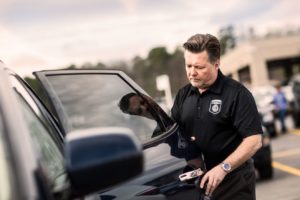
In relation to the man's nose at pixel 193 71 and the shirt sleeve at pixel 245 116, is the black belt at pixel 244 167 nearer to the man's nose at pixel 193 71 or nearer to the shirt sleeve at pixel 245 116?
the shirt sleeve at pixel 245 116

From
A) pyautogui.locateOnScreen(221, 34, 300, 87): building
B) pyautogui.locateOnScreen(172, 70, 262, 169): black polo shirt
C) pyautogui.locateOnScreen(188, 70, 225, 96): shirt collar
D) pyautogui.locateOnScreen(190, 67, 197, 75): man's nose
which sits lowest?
pyautogui.locateOnScreen(172, 70, 262, 169): black polo shirt

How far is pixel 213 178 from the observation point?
129 inches

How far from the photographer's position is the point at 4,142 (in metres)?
1.76

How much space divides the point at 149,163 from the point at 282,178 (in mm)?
7814

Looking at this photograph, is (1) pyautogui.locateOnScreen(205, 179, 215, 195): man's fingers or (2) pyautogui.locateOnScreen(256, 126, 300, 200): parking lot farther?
(2) pyautogui.locateOnScreen(256, 126, 300, 200): parking lot

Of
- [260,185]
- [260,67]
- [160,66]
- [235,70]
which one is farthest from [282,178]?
[160,66]

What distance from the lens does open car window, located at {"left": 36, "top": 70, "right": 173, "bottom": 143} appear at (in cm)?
321

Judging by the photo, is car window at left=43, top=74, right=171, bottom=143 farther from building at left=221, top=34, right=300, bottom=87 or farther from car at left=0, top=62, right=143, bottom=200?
building at left=221, top=34, right=300, bottom=87

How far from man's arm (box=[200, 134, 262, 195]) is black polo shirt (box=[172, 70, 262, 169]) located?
0.04 meters

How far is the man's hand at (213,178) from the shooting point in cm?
323

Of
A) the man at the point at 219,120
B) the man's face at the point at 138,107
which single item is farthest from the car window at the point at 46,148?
the man at the point at 219,120

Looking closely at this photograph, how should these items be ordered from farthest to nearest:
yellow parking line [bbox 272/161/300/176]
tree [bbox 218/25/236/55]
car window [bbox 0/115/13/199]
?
tree [bbox 218/25/236/55] → yellow parking line [bbox 272/161/300/176] → car window [bbox 0/115/13/199]

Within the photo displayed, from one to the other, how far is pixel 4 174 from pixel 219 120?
1.97 m

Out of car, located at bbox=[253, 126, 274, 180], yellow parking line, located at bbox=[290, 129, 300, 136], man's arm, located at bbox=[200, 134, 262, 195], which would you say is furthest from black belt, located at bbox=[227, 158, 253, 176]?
yellow parking line, located at bbox=[290, 129, 300, 136]
